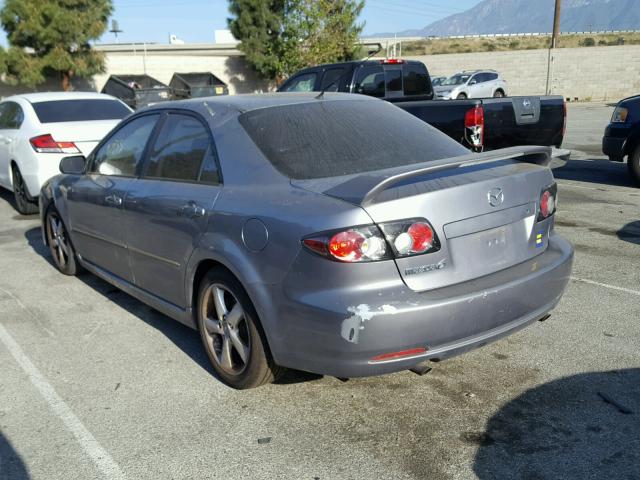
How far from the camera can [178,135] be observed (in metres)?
3.91

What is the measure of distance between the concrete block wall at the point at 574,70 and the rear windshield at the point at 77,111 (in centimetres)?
3266

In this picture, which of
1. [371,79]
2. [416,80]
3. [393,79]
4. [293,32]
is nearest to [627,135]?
[416,80]

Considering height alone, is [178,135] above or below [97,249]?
above

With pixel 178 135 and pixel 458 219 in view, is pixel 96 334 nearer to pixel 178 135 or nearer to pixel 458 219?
pixel 178 135

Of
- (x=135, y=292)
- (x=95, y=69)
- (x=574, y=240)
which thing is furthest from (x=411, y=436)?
(x=95, y=69)

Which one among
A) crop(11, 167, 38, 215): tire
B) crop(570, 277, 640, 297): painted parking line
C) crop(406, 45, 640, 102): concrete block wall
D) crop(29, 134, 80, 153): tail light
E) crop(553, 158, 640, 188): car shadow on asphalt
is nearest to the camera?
crop(570, 277, 640, 297): painted parking line

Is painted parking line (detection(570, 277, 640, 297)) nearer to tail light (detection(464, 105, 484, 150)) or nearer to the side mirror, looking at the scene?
tail light (detection(464, 105, 484, 150))

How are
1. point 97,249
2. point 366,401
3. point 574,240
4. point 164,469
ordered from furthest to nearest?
1. point 574,240
2. point 97,249
3. point 366,401
4. point 164,469

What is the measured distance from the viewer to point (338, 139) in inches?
139

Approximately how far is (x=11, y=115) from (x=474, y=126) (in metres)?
6.40

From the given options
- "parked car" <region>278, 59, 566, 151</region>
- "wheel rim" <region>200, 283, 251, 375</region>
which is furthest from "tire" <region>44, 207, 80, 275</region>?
"parked car" <region>278, 59, 566, 151</region>

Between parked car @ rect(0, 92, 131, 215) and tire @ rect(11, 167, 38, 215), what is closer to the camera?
parked car @ rect(0, 92, 131, 215)

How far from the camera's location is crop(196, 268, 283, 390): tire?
10.3 feet

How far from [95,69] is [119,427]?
111 ft
